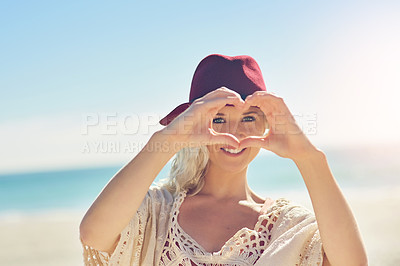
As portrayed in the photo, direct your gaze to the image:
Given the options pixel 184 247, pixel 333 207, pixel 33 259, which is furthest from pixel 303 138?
pixel 33 259

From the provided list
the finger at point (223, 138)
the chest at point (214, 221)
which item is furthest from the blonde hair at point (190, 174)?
the finger at point (223, 138)

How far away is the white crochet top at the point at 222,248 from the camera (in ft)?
6.95

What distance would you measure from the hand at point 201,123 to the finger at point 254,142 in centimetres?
3

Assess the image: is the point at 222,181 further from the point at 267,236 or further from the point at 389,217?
the point at 389,217

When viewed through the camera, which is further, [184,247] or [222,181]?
→ [222,181]

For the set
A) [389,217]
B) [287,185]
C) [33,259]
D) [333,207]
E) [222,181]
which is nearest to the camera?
[333,207]

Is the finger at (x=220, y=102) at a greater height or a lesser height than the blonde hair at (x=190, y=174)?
greater

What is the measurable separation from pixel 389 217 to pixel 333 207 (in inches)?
237

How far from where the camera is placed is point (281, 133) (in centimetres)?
197

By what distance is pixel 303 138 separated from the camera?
194 centimetres

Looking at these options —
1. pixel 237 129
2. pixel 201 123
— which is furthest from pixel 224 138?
pixel 237 129

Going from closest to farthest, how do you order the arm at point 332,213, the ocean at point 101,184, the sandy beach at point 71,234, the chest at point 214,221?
the arm at point 332,213
the chest at point 214,221
the sandy beach at point 71,234
the ocean at point 101,184

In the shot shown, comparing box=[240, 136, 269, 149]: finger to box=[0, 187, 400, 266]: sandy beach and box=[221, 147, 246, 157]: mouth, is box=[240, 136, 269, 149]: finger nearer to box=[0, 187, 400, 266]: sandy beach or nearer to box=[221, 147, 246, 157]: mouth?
box=[221, 147, 246, 157]: mouth

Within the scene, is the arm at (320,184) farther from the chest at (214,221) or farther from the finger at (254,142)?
the chest at (214,221)
